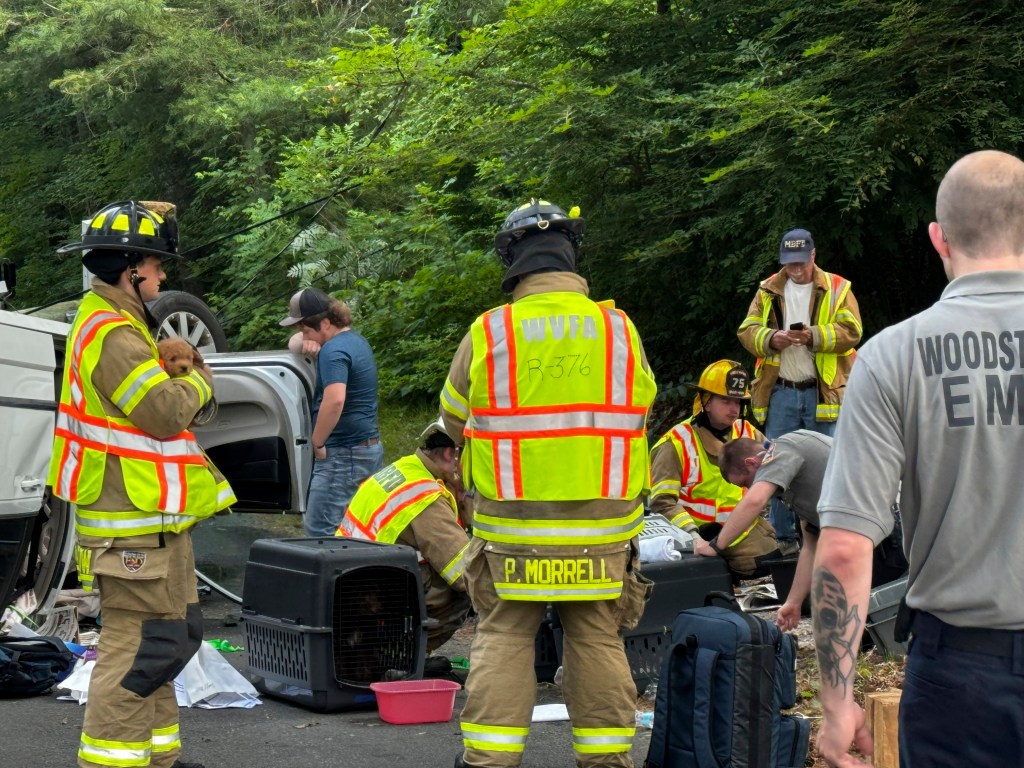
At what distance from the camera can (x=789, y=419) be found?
828 cm

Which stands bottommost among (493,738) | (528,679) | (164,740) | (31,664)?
(31,664)

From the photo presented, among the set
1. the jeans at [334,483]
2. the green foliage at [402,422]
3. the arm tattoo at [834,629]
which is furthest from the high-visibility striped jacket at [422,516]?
the green foliage at [402,422]

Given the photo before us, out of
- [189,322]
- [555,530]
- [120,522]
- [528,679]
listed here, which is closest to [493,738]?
[528,679]

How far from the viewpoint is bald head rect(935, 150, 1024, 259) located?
2.53 metres

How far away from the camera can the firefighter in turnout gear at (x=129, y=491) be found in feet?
14.6

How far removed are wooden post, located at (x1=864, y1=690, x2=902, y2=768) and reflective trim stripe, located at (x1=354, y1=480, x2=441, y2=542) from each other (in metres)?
2.38

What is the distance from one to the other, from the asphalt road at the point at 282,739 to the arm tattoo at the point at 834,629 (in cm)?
274

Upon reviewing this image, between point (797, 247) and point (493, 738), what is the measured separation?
4429 millimetres

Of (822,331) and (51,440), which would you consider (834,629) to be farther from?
(822,331)

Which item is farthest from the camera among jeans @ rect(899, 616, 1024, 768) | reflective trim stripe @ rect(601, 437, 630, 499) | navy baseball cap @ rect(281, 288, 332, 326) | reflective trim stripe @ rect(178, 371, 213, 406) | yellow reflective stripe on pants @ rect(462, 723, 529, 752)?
navy baseball cap @ rect(281, 288, 332, 326)

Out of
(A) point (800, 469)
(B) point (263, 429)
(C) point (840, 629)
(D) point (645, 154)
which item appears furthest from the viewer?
(D) point (645, 154)

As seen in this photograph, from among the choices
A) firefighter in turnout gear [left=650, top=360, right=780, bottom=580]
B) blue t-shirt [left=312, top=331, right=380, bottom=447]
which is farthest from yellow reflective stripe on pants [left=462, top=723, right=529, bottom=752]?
blue t-shirt [left=312, top=331, right=380, bottom=447]

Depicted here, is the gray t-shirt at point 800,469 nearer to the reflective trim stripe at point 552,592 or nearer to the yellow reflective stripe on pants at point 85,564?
the reflective trim stripe at point 552,592

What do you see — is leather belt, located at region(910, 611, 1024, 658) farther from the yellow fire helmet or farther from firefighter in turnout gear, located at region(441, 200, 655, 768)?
the yellow fire helmet
